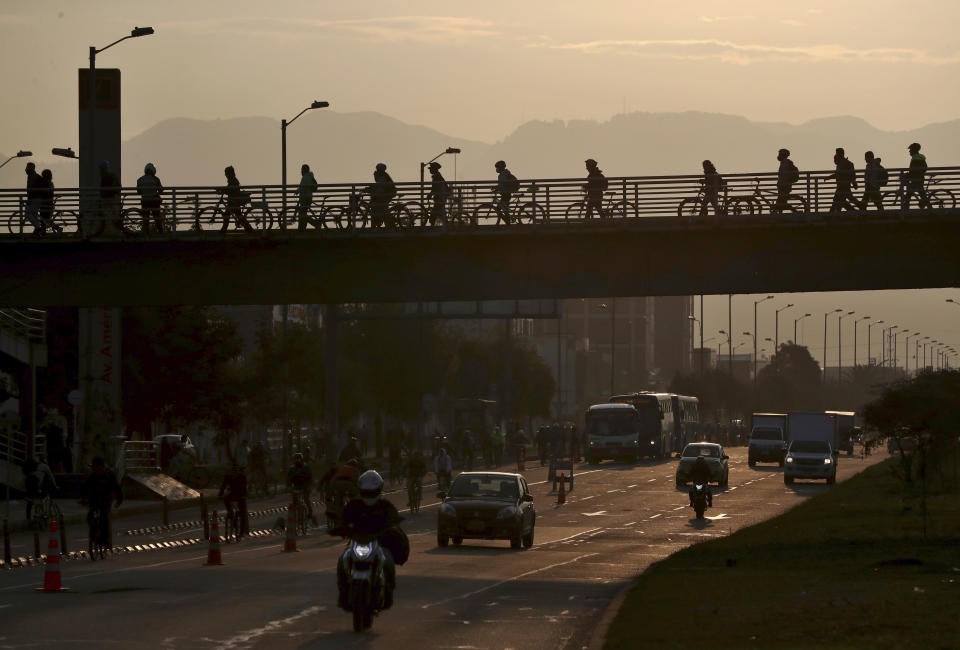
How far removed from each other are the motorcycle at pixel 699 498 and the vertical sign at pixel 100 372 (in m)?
18.3

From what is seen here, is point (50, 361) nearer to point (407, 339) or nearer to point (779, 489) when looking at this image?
point (779, 489)

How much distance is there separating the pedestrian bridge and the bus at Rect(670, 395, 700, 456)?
5837 centimetres

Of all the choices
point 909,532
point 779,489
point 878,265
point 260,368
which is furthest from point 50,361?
point 909,532

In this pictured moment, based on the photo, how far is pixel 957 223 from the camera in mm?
37656

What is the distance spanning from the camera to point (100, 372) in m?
52.2

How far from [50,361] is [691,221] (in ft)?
109

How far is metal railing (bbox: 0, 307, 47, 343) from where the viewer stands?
50.8 m

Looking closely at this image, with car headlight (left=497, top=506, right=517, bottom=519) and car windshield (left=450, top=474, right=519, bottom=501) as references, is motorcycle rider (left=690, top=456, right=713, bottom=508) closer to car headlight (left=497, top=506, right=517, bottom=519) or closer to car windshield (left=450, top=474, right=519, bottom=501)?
car windshield (left=450, top=474, right=519, bottom=501)

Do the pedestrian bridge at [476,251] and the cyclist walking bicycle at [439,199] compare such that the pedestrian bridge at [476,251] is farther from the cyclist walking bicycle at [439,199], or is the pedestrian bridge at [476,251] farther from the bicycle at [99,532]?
the bicycle at [99,532]

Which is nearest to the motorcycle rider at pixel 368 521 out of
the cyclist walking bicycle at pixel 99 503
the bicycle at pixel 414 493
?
the cyclist walking bicycle at pixel 99 503

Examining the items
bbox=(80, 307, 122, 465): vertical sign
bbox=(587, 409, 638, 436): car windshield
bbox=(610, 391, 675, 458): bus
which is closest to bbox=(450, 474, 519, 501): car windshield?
bbox=(80, 307, 122, 465): vertical sign

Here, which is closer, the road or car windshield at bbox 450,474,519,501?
the road

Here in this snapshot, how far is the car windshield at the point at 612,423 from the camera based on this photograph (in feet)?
281

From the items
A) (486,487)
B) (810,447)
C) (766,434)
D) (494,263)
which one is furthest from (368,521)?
(766,434)
